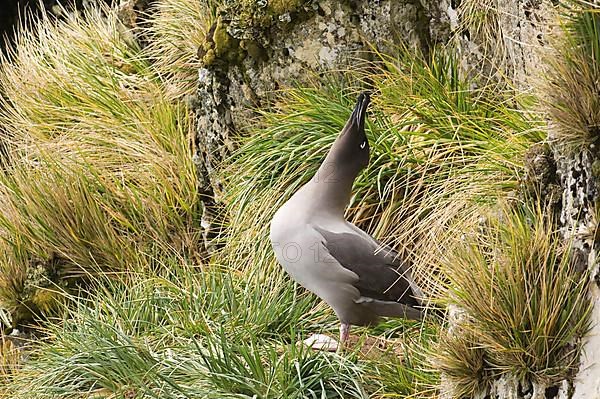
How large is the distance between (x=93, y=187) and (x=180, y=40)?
113 cm

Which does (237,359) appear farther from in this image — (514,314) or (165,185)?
(165,185)

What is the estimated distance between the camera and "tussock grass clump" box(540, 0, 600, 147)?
3.19 meters

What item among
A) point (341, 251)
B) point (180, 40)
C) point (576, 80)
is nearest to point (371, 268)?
point (341, 251)

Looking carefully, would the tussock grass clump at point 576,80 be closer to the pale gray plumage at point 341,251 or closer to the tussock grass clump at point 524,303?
the tussock grass clump at point 524,303

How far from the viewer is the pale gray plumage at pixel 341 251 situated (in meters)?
4.07

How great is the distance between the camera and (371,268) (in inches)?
164

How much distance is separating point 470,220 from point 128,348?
1.51m

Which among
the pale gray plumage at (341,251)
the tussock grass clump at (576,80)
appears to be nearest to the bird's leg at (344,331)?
the pale gray plumage at (341,251)

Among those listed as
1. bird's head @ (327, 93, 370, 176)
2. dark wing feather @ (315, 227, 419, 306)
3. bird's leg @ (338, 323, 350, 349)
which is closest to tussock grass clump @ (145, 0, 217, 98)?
bird's head @ (327, 93, 370, 176)

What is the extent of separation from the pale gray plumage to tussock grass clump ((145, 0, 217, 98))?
1911 mm

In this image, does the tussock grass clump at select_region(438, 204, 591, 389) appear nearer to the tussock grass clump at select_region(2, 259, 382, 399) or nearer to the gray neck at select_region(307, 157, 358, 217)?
the tussock grass clump at select_region(2, 259, 382, 399)

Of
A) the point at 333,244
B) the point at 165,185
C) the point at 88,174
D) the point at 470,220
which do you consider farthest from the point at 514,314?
the point at 88,174

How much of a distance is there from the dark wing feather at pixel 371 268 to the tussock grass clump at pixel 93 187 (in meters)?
1.71

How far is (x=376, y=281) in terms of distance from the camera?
164 inches
